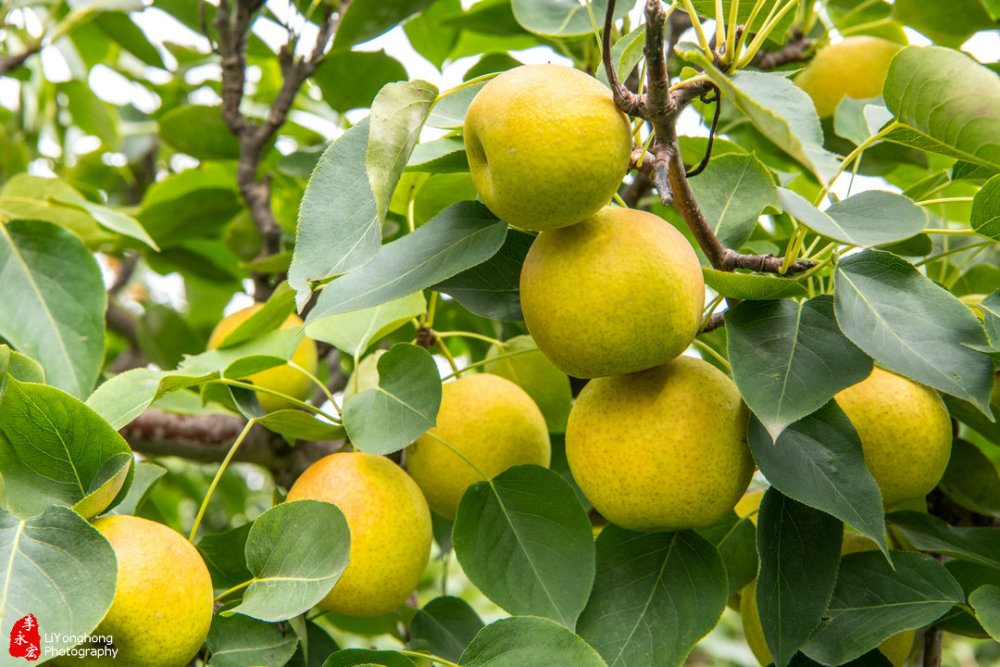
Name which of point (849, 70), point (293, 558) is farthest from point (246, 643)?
point (849, 70)

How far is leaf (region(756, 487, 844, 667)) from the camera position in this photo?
83cm

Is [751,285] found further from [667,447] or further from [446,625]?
[446,625]

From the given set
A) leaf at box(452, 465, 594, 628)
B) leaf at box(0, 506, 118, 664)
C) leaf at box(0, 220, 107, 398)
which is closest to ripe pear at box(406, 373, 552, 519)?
leaf at box(452, 465, 594, 628)

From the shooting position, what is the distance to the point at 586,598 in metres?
0.87

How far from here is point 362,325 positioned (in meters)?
1.17

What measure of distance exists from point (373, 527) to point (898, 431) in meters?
0.59

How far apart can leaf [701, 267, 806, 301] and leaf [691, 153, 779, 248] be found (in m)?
0.22

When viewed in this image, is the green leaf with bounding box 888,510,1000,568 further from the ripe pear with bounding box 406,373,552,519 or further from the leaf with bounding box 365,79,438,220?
the leaf with bounding box 365,79,438,220

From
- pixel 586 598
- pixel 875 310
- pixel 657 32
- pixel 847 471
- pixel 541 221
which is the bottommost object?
pixel 586 598

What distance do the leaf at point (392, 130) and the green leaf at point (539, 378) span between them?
0.53 meters

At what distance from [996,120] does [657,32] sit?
31 centimetres

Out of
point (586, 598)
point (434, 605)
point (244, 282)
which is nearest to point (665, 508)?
point (586, 598)

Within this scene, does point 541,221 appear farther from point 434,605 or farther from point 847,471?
point 434,605

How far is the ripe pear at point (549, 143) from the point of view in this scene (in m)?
0.68
